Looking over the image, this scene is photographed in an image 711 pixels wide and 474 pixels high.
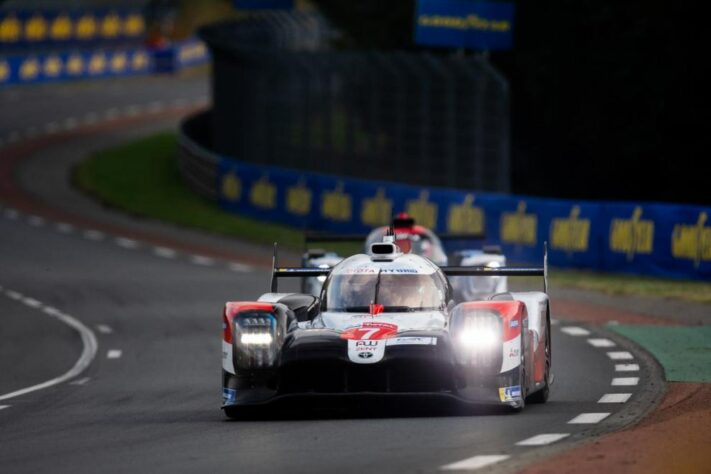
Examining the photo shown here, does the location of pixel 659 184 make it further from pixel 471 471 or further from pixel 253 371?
pixel 471 471

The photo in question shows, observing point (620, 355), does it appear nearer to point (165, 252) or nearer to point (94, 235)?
point (165, 252)

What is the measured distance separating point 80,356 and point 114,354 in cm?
55

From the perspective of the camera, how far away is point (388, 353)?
15773 millimetres

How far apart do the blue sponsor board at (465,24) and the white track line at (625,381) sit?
25296mm

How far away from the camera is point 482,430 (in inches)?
582

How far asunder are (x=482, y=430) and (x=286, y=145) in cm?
3305

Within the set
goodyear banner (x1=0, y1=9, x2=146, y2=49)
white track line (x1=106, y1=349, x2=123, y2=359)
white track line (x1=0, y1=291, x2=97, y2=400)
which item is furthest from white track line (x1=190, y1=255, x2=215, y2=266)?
goodyear banner (x1=0, y1=9, x2=146, y2=49)

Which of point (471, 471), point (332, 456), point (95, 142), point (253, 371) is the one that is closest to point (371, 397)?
point (253, 371)

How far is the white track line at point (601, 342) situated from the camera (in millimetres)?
23078

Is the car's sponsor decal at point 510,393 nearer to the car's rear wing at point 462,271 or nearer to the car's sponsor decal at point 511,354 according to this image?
the car's sponsor decal at point 511,354

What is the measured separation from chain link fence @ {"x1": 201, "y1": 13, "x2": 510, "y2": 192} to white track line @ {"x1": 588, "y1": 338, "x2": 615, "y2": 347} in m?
15.8

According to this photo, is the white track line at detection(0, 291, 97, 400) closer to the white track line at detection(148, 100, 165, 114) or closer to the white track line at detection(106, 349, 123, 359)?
the white track line at detection(106, 349, 123, 359)

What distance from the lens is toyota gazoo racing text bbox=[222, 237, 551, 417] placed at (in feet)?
51.7

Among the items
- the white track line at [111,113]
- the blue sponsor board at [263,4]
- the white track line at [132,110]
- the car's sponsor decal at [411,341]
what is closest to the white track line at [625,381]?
the car's sponsor decal at [411,341]
